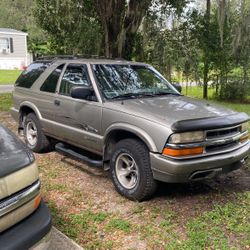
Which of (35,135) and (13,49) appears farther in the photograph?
(13,49)

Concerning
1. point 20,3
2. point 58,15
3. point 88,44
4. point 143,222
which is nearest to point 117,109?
point 143,222

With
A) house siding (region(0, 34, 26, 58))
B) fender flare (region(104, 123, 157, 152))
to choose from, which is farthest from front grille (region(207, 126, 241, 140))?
house siding (region(0, 34, 26, 58))

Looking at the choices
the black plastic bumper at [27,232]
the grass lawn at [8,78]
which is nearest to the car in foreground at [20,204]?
the black plastic bumper at [27,232]

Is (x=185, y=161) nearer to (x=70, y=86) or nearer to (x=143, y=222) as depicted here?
(x=143, y=222)

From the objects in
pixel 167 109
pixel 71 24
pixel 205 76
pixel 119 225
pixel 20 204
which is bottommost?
pixel 119 225

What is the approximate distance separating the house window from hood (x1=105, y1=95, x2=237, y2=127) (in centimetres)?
3140

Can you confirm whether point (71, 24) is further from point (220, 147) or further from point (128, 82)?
point (220, 147)

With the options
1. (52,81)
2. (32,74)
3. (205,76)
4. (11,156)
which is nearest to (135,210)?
(11,156)

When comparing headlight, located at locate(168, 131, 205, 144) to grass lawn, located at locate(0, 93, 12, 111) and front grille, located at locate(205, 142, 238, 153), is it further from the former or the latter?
grass lawn, located at locate(0, 93, 12, 111)

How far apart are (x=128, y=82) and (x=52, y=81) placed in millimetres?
1370

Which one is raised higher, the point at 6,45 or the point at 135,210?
the point at 6,45

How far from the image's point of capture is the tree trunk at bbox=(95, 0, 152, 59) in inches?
396

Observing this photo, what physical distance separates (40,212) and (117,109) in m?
2.01

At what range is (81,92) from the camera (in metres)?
4.70
